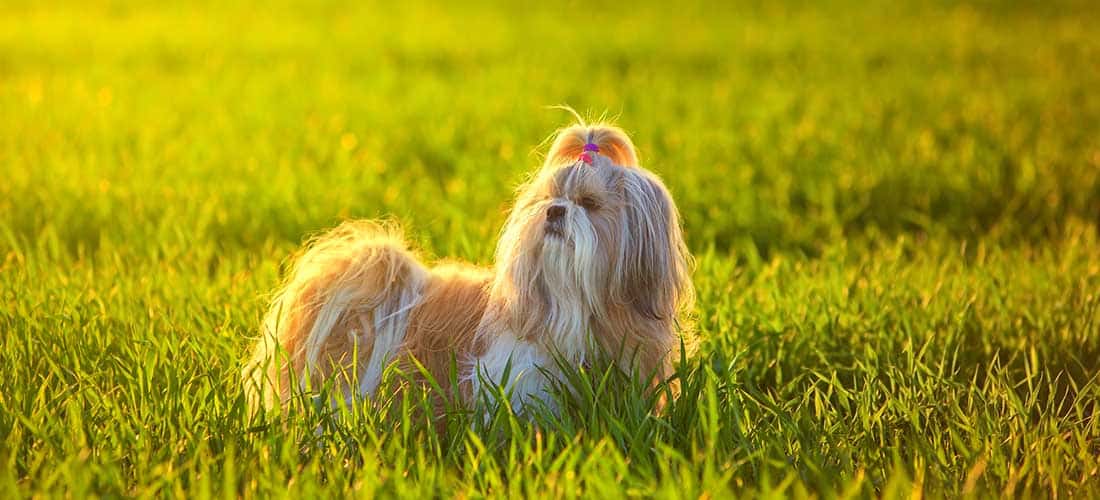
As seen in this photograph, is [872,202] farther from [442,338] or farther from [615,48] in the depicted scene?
[615,48]

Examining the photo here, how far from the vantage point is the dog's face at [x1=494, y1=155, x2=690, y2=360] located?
344 centimetres

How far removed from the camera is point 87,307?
468 centimetres

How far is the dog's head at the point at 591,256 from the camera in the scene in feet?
11.3

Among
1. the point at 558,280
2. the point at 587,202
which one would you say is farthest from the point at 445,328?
the point at 587,202

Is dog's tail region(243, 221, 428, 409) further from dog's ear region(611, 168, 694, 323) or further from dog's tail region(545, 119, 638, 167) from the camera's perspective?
dog's ear region(611, 168, 694, 323)

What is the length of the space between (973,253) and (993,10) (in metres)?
15.6

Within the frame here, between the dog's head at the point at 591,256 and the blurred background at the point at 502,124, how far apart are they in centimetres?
70

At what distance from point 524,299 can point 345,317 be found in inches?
30.1

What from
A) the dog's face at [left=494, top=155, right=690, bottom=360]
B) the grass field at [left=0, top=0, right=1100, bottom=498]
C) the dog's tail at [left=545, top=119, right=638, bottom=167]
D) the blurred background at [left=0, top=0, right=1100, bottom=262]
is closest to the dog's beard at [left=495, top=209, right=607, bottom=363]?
the dog's face at [left=494, top=155, right=690, bottom=360]

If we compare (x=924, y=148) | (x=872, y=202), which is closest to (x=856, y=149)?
(x=924, y=148)

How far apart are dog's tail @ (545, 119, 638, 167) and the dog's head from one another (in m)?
0.08

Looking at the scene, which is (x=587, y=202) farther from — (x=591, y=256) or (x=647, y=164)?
(x=647, y=164)

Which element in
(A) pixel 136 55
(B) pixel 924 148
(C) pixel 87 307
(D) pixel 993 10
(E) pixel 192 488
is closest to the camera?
(E) pixel 192 488

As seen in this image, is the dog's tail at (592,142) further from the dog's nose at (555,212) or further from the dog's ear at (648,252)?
the dog's nose at (555,212)
